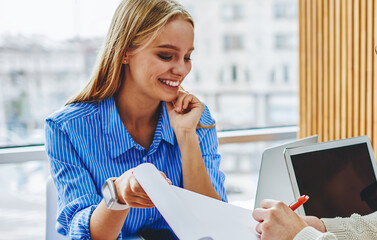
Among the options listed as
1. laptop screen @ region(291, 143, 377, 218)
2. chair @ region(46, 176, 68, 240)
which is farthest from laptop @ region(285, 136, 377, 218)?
chair @ region(46, 176, 68, 240)

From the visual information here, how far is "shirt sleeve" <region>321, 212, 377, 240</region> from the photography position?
3.37 ft

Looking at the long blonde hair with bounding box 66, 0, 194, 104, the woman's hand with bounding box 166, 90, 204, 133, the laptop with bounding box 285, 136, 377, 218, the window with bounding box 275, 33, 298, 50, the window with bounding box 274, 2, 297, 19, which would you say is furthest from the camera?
the window with bounding box 275, 33, 298, 50

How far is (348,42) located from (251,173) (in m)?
2.12

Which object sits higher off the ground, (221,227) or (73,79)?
(73,79)

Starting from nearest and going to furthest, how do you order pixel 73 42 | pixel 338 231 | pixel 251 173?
pixel 338 231, pixel 73 42, pixel 251 173

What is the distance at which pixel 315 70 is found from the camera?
10.1 ft

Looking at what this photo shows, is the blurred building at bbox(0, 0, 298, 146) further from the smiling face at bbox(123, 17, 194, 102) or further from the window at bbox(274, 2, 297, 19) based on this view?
the smiling face at bbox(123, 17, 194, 102)

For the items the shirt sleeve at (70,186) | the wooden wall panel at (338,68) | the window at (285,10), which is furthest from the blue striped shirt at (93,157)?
the window at (285,10)

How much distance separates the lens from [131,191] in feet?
2.95

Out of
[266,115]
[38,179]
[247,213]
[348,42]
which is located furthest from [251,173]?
[247,213]

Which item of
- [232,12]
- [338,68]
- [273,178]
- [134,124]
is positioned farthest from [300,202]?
[232,12]

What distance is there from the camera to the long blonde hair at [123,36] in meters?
1.40

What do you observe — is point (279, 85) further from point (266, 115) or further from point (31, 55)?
point (31, 55)

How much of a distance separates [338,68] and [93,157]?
2.18 meters
